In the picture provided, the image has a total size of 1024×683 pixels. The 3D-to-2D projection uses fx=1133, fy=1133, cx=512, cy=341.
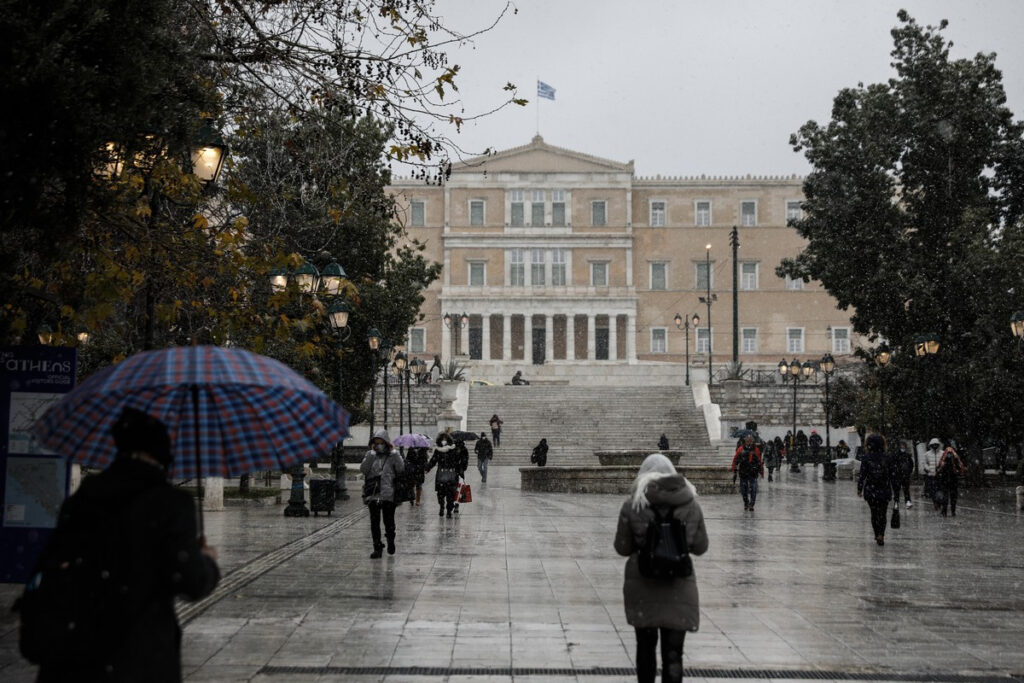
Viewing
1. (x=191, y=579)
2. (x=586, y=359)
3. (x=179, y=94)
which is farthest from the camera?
(x=586, y=359)

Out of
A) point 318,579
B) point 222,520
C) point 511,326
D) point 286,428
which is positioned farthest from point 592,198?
point 286,428

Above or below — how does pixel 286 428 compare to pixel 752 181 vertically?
below

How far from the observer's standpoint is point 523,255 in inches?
2793

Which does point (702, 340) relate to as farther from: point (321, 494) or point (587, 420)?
point (321, 494)

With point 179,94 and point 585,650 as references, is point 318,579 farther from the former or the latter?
point 179,94

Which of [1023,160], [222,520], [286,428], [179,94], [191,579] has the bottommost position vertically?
[222,520]

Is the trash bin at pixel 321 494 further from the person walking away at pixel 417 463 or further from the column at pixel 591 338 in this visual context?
the column at pixel 591 338

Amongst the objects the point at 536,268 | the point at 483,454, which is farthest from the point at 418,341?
the point at 483,454

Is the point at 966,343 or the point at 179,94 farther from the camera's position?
the point at 966,343

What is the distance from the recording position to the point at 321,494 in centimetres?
1914

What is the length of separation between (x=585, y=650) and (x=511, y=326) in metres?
62.4

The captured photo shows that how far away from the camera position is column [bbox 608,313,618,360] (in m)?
69.1

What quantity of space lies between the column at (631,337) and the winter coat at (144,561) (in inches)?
2592

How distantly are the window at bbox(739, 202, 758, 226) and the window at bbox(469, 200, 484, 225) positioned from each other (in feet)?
53.5
